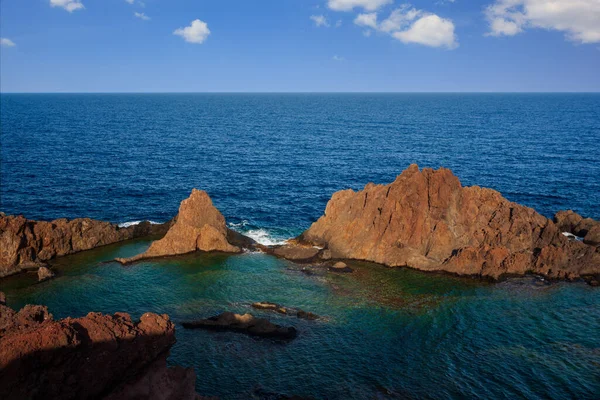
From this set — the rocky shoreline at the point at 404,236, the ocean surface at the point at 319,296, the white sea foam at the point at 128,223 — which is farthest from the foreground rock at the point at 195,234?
the white sea foam at the point at 128,223

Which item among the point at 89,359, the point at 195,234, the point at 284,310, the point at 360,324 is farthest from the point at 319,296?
the point at 89,359

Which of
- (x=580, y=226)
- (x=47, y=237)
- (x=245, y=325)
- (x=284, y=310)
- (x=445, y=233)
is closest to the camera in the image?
(x=245, y=325)

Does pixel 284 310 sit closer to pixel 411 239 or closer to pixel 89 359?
pixel 411 239

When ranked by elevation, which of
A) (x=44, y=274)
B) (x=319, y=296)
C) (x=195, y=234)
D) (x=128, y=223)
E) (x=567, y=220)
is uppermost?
(x=567, y=220)

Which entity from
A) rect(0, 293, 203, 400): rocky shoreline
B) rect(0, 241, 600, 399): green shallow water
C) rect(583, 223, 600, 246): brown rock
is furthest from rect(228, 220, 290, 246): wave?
rect(583, 223, 600, 246): brown rock

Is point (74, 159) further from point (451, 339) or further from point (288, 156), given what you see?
A: point (451, 339)

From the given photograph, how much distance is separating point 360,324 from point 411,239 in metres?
22.1

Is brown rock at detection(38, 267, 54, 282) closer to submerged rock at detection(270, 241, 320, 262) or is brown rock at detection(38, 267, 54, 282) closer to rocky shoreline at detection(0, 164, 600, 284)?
rocky shoreline at detection(0, 164, 600, 284)

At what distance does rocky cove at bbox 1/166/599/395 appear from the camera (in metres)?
61.6

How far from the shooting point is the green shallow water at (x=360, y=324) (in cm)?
3881

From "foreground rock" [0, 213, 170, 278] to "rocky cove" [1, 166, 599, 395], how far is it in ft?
0.60

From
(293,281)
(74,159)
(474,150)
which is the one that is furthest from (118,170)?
(474,150)

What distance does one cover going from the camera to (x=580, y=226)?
72.9 m

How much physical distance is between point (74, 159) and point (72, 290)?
269 ft
